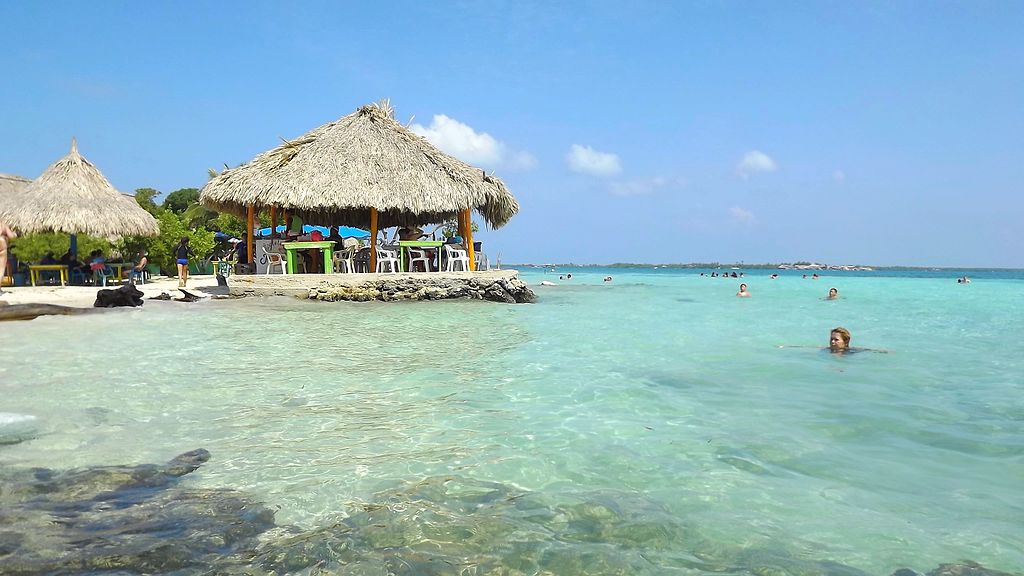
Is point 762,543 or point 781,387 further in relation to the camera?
point 781,387

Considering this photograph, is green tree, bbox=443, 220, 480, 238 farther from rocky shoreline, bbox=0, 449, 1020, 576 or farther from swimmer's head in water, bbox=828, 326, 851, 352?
rocky shoreline, bbox=0, 449, 1020, 576

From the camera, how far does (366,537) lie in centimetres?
233

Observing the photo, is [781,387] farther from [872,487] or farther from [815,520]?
[815,520]

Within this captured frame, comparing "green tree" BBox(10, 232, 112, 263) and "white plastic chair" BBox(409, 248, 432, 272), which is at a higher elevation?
"green tree" BBox(10, 232, 112, 263)

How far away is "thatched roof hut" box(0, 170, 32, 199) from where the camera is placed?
1727 centimetres

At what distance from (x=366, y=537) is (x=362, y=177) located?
40.9ft

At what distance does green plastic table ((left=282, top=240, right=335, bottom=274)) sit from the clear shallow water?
525 centimetres

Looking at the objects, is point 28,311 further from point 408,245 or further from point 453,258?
point 453,258

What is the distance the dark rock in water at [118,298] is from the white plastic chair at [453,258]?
654 cm

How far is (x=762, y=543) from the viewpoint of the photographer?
2.40 meters

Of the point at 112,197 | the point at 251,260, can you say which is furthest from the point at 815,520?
the point at 112,197

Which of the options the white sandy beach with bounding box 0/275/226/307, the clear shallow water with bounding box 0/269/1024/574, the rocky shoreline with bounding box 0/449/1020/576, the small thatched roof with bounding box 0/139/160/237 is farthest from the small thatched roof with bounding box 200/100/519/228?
the rocky shoreline with bounding box 0/449/1020/576

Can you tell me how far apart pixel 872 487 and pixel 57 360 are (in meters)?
6.95

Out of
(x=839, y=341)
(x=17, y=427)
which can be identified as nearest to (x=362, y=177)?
(x=839, y=341)
